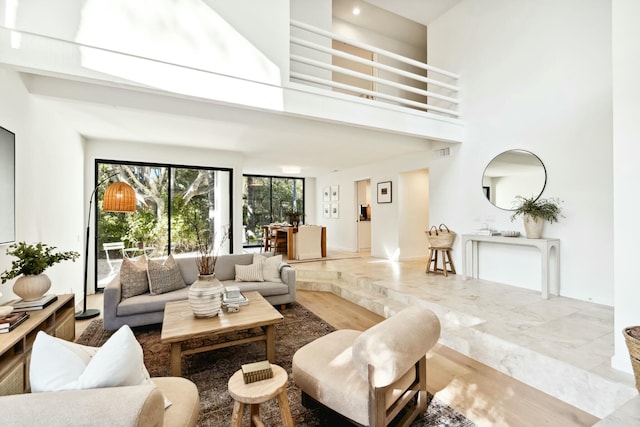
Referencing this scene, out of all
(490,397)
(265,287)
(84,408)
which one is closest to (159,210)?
(265,287)

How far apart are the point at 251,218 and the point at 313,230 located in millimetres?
3525

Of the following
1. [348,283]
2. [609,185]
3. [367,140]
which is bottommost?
[348,283]

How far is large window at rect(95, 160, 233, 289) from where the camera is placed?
5.16 m

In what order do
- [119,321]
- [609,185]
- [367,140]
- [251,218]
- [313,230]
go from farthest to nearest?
[251,218]
[313,230]
[367,140]
[609,185]
[119,321]

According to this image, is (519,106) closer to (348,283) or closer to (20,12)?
(348,283)

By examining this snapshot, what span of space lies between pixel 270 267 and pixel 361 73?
10.8ft

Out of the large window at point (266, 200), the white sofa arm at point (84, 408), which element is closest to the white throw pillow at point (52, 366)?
the white sofa arm at point (84, 408)

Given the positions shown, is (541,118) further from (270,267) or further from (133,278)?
(133,278)

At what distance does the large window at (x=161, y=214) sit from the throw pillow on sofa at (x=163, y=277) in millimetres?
1913

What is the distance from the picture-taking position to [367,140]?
4.99m

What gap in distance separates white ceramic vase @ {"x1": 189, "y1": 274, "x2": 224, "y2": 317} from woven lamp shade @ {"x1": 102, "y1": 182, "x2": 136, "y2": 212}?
7.78ft

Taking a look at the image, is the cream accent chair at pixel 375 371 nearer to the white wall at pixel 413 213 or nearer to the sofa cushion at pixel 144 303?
the sofa cushion at pixel 144 303

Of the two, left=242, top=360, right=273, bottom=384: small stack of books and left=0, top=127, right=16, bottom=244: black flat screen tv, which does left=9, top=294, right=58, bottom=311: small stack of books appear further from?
left=242, top=360, right=273, bottom=384: small stack of books

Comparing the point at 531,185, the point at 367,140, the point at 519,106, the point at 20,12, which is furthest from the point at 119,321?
the point at 519,106
